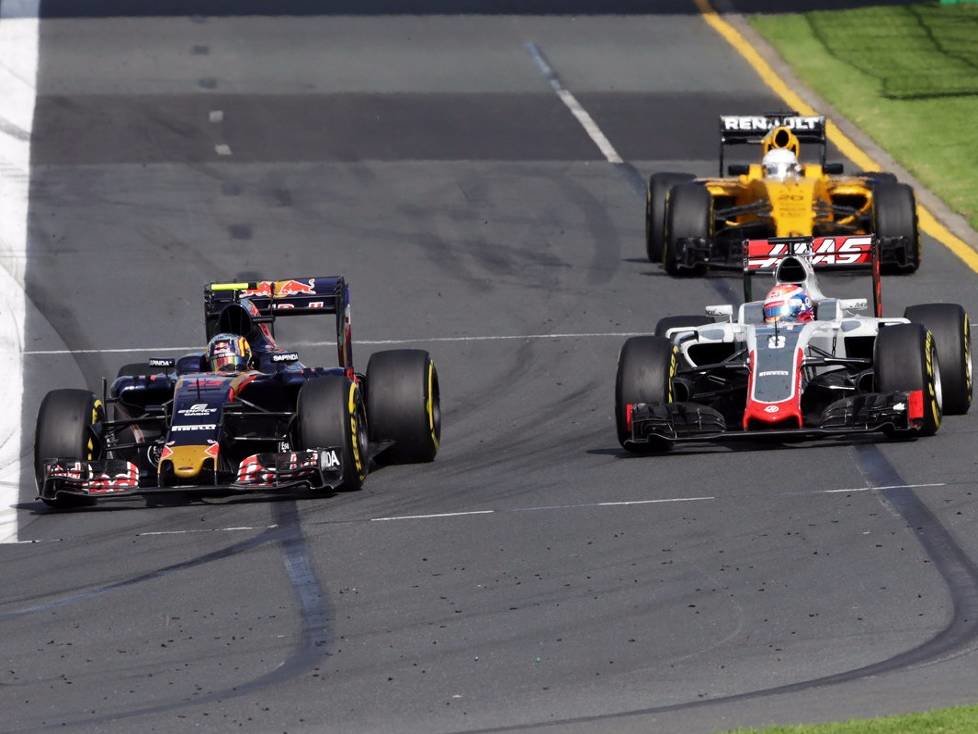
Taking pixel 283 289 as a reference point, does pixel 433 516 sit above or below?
below

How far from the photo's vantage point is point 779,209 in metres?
23.9

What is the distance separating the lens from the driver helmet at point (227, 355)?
1681cm

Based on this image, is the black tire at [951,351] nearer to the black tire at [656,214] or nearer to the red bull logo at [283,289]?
the red bull logo at [283,289]

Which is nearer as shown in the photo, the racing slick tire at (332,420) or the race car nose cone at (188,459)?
the race car nose cone at (188,459)

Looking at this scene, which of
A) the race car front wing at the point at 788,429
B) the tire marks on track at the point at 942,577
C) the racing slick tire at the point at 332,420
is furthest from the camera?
the race car front wing at the point at 788,429

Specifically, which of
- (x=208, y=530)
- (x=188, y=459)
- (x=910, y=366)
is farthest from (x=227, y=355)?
(x=910, y=366)

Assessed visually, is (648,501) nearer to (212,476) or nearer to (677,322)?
(212,476)

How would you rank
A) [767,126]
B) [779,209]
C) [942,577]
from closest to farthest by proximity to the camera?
[942,577], [779,209], [767,126]

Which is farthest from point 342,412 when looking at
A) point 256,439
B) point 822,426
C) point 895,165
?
point 895,165

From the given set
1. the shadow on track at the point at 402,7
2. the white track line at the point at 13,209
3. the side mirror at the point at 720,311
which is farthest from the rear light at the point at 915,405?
the shadow on track at the point at 402,7

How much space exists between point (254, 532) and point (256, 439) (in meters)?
1.23

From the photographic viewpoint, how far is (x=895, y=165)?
2927 centimetres

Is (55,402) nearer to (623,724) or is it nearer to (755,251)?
(755,251)

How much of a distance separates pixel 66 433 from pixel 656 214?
34.8 ft
